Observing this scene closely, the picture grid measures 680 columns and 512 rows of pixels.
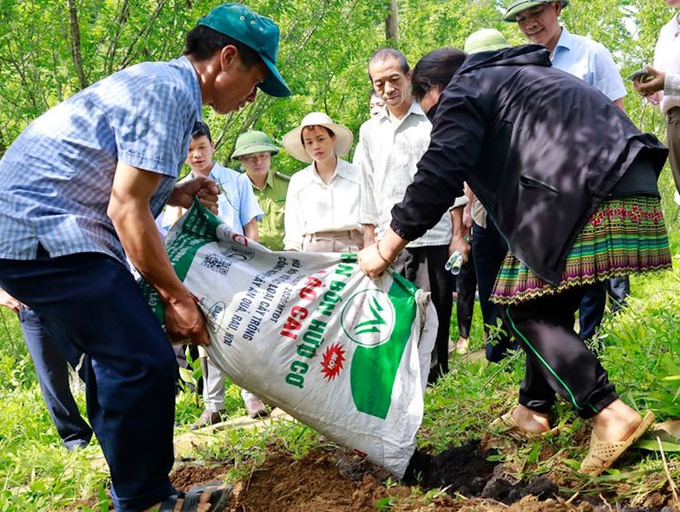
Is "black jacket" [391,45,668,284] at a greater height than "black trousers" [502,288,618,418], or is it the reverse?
"black jacket" [391,45,668,284]

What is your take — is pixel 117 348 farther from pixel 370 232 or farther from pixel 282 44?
pixel 282 44

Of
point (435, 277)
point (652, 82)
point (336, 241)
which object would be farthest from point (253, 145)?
point (652, 82)

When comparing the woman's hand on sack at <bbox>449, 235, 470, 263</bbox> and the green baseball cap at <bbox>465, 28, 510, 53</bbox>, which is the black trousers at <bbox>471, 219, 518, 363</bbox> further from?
the green baseball cap at <bbox>465, 28, 510, 53</bbox>

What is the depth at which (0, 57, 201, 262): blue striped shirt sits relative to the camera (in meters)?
2.30

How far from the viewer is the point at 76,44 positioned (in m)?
5.59

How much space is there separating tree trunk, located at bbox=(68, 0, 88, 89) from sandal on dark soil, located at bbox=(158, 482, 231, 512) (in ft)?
13.2

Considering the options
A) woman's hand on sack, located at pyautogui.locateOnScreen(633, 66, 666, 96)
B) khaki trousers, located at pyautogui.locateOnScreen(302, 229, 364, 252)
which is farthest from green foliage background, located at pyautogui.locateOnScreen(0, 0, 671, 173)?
woman's hand on sack, located at pyautogui.locateOnScreen(633, 66, 666, 96)

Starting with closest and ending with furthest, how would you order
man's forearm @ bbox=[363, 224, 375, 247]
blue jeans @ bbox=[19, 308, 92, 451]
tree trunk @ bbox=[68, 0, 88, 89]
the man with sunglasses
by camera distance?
the man with sunglasses
blue jeans @ bbox=[19, 308, 92, 451]
man's forearm @ bbox=[363, 224, 375, 247]
tree trunk @ bbox=[68, 0, 88, 89]

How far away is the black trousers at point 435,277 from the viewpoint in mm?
4398

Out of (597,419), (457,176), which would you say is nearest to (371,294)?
(457,176)

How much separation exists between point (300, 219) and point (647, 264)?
2.94m

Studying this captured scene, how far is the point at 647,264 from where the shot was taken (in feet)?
8.47

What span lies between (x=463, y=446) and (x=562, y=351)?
68 cm

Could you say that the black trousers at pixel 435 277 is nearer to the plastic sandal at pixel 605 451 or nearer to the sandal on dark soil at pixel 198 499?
the plastic sandal at pixel 605 451
